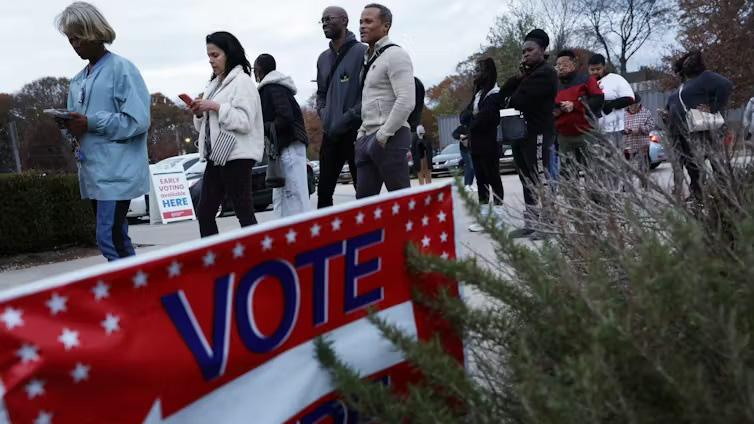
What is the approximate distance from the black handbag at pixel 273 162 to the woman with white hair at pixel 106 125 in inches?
68.1

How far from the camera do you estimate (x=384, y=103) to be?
450 centimetres

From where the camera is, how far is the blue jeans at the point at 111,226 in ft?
13.1

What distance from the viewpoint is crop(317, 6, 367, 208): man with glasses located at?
4996 mm

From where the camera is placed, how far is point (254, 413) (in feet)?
5.50

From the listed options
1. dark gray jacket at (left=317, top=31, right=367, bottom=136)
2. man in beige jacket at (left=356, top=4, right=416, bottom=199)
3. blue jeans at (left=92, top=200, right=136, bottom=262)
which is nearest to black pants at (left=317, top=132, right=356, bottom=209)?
dark gray jacket at (left=317, top=31, right=367, bottom=136)

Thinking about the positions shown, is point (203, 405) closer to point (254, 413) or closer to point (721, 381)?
point (254, 413)

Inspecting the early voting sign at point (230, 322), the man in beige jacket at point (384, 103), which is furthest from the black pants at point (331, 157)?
the early voting sign at point (230, 322)

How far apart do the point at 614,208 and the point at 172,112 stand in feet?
282

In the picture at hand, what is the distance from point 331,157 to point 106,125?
1.85 m

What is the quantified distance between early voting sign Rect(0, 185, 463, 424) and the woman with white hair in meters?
2.49

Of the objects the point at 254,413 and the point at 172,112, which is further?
the point at 172,112

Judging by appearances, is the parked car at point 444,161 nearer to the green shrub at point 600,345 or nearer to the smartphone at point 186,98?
the smartphone at point 186,98

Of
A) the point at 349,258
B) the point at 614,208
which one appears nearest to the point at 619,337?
the point at 349,258

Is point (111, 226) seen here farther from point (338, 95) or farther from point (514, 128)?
point (514, 128)
